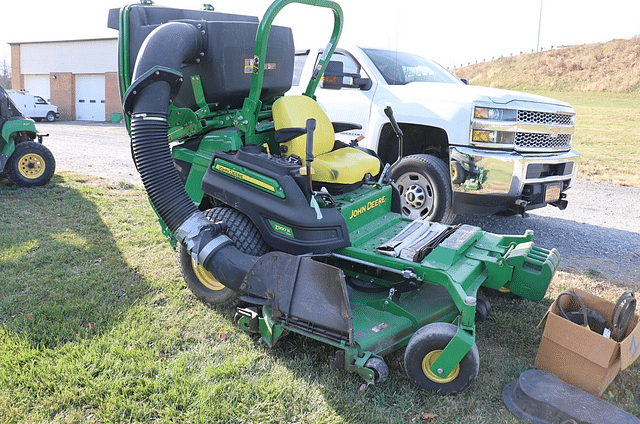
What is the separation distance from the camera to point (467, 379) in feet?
9.55

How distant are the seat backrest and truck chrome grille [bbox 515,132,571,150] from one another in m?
2.08

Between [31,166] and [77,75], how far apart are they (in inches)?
1031

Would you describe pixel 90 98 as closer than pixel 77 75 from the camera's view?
Yes

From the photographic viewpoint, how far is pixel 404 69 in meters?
6.32

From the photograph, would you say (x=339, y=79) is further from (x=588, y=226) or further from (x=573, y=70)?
(x=573, y=70)

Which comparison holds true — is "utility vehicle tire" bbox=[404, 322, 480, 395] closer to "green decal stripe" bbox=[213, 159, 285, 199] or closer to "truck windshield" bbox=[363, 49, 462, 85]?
"green decal stripe" bbox=[213, 159, 285, 199]

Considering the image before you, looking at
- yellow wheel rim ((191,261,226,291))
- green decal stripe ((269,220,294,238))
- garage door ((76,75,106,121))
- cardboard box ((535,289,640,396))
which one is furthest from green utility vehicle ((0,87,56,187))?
garage door ((76,75,106,121))

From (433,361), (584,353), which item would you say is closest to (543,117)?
(584,353)

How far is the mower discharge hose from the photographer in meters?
3.37

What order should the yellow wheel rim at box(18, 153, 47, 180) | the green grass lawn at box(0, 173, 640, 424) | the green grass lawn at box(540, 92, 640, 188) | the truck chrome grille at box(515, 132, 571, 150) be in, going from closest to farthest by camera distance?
the green grass lawn at box(0, 173, 640, 424) < the truck chrome grille at box(515, 132, 571, 150) < the yellow wheel rim at box(18, 153, 47, 180) < the green grass lawn at box(540, 92, 640, 188)

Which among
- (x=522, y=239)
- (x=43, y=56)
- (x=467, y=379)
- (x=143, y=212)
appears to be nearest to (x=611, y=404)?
(x=467, y=379)

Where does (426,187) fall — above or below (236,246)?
above

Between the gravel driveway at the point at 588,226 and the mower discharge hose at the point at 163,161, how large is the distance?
11.4 ft

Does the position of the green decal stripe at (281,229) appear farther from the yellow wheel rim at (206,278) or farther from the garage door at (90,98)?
→ the garage door at (90,98)
